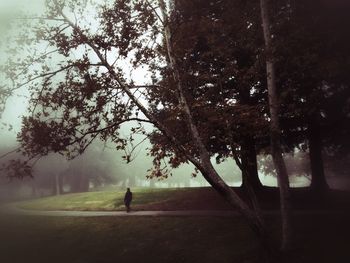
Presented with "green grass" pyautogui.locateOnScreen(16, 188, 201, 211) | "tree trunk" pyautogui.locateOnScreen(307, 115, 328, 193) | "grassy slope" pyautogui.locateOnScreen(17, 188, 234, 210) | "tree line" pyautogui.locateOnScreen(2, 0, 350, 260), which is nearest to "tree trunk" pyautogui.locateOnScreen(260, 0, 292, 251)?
"tree line" pyautogui.locateOnScreen(2, 0, 350, 260)

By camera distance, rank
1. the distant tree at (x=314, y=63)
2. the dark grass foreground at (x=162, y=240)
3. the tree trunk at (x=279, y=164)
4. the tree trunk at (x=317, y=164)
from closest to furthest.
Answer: the tree trunk at (x=279, y=164), the distant tree at (x=314, y=63), the dark grass foreground at (x=162, y=240), the tree trunk at (x=317, y=164)

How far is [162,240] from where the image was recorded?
16.9 m

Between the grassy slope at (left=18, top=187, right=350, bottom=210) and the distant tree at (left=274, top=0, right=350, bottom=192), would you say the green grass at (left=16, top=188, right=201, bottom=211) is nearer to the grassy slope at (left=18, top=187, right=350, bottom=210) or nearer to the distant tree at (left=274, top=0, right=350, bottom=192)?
the grassy slope at (left=18, top=187, right=350, bottom=210)

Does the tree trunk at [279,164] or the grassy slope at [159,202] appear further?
the grassy slope at [159,202]

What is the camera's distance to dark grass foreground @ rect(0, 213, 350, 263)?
45.0 feet

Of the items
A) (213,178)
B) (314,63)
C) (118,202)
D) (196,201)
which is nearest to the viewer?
(213,178)

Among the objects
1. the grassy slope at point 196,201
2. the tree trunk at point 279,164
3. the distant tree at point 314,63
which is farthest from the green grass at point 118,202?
the tree trunk at point 279,164

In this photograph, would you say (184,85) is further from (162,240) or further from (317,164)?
(317,164)

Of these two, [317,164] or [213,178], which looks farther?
[317,164]

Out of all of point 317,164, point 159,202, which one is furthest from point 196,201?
point 317,164

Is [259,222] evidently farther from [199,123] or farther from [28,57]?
[28,57]

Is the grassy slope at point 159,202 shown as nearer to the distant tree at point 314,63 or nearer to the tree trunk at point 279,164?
the distant tree at point 314,63

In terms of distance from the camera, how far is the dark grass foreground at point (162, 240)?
13.7 metres

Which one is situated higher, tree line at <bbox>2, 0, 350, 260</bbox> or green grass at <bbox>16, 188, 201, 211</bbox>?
tree line at <bbox>2, 0, 350, 260</bbox>
